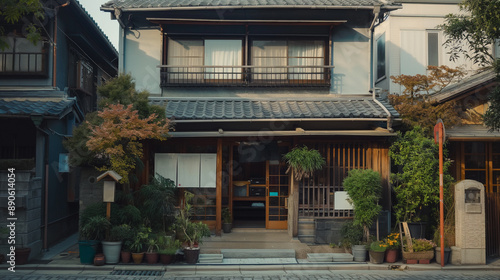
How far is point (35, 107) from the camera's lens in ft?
42.4

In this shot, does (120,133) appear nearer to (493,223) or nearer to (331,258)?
(331,258)

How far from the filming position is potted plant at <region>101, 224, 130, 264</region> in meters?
11.6

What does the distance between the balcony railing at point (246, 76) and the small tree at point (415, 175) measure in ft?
12.0

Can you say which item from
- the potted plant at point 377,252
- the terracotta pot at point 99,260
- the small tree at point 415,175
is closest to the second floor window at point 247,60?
the small tree at point 415,175

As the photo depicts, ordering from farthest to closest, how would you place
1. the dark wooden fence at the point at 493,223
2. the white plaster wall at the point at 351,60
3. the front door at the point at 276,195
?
the white plaster wall at the point at 351,60 < the front door at the point at 276,195 < the dark wooden fence at the point at 493,223

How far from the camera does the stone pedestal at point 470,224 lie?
1220cm

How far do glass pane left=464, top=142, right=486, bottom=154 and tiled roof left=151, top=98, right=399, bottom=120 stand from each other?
4411 mm

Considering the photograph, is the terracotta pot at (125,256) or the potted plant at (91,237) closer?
the potted plant at (91,237)

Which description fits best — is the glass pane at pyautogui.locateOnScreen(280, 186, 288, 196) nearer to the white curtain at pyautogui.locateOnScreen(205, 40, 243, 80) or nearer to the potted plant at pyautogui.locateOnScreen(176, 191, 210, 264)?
the potted plant at pyautogui.locateOnScreen(176, 191, 210, 264)

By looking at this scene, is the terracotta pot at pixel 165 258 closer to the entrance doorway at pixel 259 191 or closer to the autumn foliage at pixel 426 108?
the entrance doorway at pixel 259 191

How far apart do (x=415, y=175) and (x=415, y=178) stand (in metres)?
0.11

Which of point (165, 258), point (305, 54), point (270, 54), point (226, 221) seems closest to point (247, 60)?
point (270, 54)

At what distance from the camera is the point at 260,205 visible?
Result: 1670 centimetres

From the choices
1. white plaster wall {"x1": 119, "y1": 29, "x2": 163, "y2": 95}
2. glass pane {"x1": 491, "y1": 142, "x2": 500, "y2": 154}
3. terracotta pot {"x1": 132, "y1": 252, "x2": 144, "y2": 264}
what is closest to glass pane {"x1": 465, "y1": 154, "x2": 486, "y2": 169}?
glass pane {"x1": 491, "y1": 142, "x2": 500, "y2": 154}
